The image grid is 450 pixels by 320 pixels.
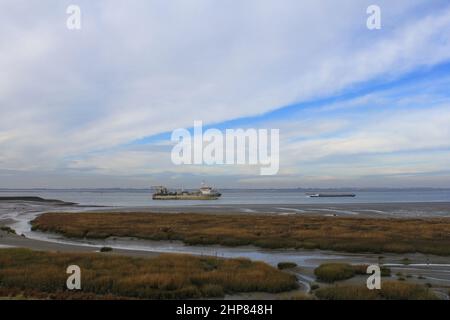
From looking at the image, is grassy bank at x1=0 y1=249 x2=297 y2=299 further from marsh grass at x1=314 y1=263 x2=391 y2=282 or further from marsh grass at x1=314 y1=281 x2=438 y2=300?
marsh grass at x1=314 y1=281 x2=438 y2=300

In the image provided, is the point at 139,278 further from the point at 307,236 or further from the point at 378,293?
the point at 307,236

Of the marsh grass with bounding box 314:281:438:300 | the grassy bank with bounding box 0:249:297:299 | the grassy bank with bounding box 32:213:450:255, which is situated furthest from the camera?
the grassy bank with bounding box 32:213:450:255

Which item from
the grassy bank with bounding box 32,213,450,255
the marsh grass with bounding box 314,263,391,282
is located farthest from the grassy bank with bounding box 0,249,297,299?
the grassy bank with bounding box 32,213,450,255

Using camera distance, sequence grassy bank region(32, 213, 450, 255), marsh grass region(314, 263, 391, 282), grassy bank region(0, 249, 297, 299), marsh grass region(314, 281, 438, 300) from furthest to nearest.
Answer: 1. grassy bank region(32, 213, 450, 255)
2. marsh grass region(314, 263, 391, 282)
3. grassy bank region(0, 249, 297, 299)
4. marsh grass region(314, 281, 438, 300)

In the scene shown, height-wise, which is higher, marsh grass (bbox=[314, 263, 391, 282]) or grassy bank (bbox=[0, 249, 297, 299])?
grassy bank (bbox=[0, 249, 297, 299])

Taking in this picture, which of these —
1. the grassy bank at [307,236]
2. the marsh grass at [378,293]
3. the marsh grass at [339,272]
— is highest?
the marsh grass at [378,293]

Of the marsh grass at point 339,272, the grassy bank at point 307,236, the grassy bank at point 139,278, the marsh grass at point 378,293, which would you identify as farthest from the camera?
the grassy bank at point 307,236

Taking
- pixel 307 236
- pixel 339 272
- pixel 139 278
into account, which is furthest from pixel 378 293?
pixel 307 236

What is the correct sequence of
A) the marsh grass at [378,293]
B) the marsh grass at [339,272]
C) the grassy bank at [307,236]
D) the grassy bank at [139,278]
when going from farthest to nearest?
the grassy bank at [307,236]
the marsh grass at [339,272]
the grassy bank at [139,278]
the marsh grass at [378,293]

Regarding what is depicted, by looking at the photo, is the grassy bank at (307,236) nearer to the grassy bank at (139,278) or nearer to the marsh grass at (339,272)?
the marsh grass at (339,272)

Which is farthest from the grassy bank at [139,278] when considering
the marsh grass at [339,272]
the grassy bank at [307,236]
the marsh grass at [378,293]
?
the grassy bank at [307,236]
